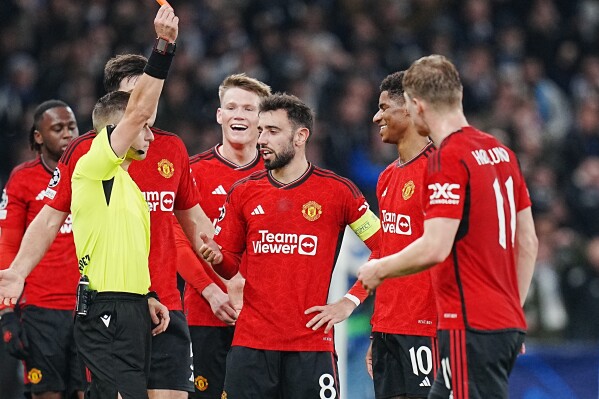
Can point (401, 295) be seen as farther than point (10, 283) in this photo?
Yes

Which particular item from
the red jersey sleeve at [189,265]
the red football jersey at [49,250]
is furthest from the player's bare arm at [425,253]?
the red football jersey at [49,250]

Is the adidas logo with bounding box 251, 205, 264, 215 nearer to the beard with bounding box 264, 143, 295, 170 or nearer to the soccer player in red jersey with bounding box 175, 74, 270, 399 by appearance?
the beard with bounding box 264, 143, 295, 170

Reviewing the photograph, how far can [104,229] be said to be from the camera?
633cm

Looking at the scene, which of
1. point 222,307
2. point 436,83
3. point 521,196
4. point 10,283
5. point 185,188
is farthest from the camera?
point 222,307

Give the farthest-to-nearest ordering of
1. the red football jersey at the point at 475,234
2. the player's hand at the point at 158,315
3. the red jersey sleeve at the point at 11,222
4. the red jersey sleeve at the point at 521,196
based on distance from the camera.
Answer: the red jersey sleeve at the point at 11,222 → the player's hand at the point at 158,315 → the red jersey sleeve at the point at 521,196 → the red football jersey at the point at 475,234

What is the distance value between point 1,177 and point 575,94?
858cm

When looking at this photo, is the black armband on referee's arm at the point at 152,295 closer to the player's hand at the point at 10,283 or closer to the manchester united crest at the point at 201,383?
the player's hand at the point at 10,283

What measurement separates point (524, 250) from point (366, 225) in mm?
1488

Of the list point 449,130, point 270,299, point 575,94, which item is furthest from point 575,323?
point 449,130

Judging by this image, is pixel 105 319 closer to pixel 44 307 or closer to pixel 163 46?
pixel 163 46

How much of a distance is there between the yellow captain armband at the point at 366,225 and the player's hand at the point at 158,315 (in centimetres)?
140

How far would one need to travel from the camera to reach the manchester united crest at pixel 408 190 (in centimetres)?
733

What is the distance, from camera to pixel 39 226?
21.9ft

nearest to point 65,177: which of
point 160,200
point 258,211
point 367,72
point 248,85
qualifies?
point 160,200
